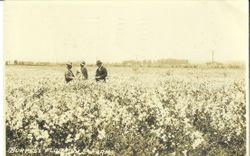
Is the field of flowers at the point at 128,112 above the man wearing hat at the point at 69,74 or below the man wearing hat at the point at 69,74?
below

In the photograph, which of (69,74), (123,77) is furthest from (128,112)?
(69,74)

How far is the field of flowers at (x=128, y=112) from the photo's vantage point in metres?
1.28

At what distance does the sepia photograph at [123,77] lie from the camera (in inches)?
50.5

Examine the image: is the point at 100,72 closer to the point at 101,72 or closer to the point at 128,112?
the point at 101,72

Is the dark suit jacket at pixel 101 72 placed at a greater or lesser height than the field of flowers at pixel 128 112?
greater

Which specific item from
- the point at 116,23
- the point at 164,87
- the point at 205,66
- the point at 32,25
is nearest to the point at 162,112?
the point at 164,87

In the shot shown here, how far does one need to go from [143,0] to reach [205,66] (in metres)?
0.28

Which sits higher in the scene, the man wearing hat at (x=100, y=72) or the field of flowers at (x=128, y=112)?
the man wearing hat at (x=100, y=72)

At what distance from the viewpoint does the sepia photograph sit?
1283mm

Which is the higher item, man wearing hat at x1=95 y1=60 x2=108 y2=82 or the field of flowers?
man wearing hat at x1=95 y1=60 x2=108 y2=82

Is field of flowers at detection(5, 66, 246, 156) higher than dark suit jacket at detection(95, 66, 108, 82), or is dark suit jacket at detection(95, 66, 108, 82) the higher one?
dark suit jacket at detection(95, 66, 108, 82)

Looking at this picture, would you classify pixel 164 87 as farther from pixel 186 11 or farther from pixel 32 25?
pixel 32 25

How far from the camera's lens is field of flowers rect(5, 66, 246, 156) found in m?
1.28

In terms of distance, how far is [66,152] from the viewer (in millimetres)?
1292
